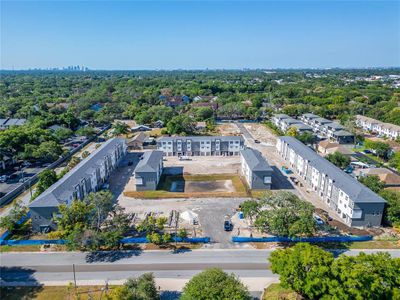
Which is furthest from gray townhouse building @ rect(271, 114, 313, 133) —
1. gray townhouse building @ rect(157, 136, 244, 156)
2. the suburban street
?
the suburban street

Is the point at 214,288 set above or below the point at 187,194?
above

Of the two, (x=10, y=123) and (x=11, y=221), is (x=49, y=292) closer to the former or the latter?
(x=11, y=221)

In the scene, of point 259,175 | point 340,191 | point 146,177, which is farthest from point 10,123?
point 340,191

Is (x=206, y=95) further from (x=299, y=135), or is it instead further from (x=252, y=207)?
(x=252, y=207)

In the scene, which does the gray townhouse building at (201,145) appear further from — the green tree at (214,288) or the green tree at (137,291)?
the green tree at (214,288)

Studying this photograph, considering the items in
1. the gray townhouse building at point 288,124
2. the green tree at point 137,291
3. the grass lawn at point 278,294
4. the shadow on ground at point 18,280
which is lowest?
the shadow on ground at point 18,280

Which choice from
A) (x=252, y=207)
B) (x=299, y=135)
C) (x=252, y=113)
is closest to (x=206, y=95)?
(x=252, y=113)

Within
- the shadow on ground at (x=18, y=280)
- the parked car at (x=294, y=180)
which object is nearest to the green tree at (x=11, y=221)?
the shadow on ground at (x=18, y=280)
